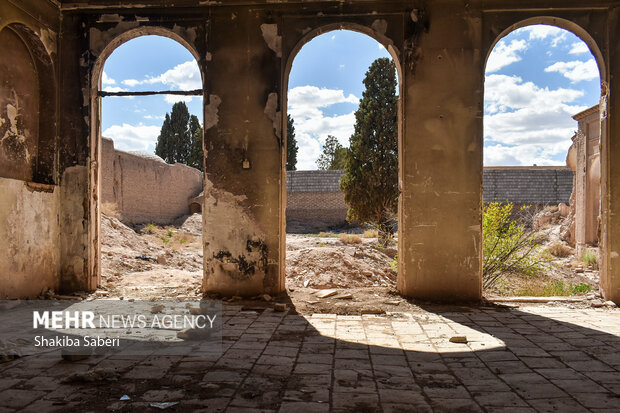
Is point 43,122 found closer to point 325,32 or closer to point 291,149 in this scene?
point 325,32

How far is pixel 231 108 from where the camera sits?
6523 millimetres

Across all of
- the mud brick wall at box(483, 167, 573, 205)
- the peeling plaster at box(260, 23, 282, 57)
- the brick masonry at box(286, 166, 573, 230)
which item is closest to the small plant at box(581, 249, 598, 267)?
the peeling plaster at box(260, 23, 282, 57)

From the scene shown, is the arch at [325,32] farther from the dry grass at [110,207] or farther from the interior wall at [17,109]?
the dry grass at [110,207]

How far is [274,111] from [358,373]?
423 centimetres

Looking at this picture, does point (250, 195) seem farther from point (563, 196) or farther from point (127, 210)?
point (563, 196)

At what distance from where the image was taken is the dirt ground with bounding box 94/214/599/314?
6.26m

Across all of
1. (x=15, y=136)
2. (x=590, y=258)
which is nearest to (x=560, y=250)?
(x=590, y=258)

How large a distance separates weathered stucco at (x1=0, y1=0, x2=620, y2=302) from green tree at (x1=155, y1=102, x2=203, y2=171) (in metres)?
29.3

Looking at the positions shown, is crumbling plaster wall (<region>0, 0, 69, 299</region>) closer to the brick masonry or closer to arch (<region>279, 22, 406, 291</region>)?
arch (<region>279, 22, 406, 291</region>)

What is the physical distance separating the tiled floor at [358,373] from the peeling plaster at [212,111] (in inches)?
124

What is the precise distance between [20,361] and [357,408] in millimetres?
2859

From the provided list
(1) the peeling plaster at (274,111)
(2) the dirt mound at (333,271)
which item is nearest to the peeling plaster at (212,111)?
(1) the peeling plaster at (274,111)

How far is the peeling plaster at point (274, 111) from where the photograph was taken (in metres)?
6.47

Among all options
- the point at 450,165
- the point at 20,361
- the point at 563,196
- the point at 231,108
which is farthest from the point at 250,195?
the point at 563,196
